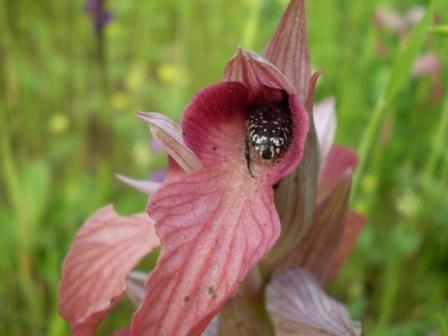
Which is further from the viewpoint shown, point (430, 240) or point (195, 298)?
point (430, 240)

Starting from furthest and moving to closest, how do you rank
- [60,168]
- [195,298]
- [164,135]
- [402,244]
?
[60,168], [402,244], [164,135], [195,298]

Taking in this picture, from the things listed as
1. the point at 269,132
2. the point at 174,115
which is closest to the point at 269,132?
the point at 269,132

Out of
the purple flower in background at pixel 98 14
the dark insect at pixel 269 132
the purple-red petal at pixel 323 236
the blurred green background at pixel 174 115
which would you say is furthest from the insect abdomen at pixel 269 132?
the purple flower in background at pixel 98 14

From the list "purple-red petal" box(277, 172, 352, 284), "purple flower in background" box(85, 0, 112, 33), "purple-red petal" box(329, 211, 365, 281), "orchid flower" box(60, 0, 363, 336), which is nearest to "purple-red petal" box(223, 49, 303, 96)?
"orchid flower" box(60, 0, 363, 336)

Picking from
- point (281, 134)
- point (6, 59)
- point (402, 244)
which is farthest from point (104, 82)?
point (281, 134)

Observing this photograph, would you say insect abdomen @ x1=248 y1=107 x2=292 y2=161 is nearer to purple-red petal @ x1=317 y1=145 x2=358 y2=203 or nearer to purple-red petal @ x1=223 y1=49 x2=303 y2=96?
purple-red petal @ x1=223 y1=49 x2=303 y2=96

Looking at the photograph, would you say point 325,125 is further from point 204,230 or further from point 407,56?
point 204,230

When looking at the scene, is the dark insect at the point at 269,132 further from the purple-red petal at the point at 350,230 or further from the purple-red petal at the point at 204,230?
the purple-red petal at the point at 350,230

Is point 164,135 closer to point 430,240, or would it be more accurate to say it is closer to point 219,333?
point 219,333
